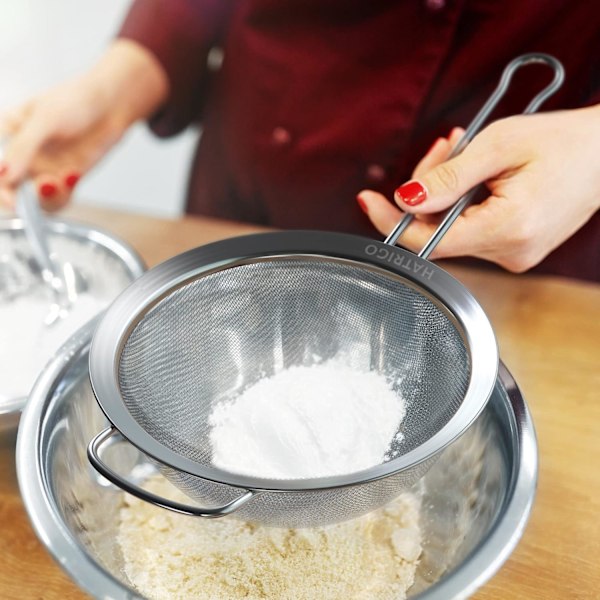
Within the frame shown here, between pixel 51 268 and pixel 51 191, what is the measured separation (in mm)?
146

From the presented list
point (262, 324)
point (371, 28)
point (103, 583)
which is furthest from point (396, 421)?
point (371, 28)

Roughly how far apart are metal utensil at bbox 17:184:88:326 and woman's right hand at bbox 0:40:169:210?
0.24 ft

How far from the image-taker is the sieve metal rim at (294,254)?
0.53 m

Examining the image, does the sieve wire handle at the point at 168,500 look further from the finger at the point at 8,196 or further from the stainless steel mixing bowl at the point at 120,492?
the finger at the point at 8,196

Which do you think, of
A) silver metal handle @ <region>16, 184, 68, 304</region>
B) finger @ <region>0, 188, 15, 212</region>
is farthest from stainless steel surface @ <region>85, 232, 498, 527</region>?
finger @ <region>0, 188, 15, 212</region>

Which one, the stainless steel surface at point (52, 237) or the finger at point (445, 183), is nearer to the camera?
the finger at point (445, 183)

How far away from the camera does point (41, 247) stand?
0.87m

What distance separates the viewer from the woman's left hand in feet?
2.23

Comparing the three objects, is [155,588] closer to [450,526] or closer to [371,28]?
[450,526]

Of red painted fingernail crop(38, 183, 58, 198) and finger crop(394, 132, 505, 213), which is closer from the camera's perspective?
finger crop(394, 132, 505, 213)

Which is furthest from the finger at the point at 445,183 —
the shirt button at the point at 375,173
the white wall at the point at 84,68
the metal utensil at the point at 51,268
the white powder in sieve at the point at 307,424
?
the white wall at the point at 84,68

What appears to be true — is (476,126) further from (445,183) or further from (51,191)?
(51,191)

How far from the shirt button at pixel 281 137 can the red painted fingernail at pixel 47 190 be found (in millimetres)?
281

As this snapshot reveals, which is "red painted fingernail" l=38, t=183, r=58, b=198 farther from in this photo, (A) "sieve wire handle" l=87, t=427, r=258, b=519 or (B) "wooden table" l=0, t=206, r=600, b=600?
(A) "sieve wire handle" l=87, t=427, r=258, b=519
